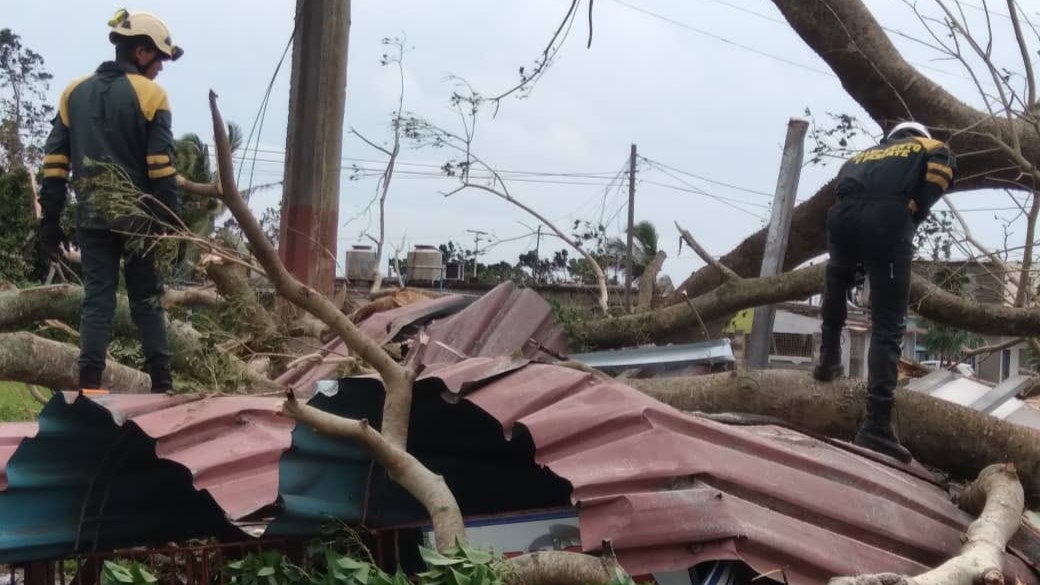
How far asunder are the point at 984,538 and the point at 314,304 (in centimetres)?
223

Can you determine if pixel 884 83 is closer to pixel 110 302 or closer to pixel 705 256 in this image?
pixel 705 256

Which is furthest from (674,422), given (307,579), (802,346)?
(802,346)

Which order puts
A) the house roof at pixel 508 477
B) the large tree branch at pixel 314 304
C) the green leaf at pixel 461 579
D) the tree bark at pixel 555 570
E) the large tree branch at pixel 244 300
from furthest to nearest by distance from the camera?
the large tree branch at pixel 244 300 < the large tree branch at pixel 314 304 < the house roof at pixel 508 477 < the tree bark at pixel 555 570 < the green leaf at pixel 461 579

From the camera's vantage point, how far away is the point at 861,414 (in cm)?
547

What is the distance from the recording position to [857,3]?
721 cm

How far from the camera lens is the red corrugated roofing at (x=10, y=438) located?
4117mm

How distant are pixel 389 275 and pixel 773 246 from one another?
3.30 metres

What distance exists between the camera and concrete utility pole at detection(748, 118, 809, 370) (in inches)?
281

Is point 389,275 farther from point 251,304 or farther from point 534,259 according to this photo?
point 534,259

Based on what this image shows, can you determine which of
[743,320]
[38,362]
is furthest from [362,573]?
[743,320]

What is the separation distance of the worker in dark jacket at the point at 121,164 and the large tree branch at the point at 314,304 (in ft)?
3.39

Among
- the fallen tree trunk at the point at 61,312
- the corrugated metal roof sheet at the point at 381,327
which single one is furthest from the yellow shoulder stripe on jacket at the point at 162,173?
the fallen tree trunk at the point at 61,312

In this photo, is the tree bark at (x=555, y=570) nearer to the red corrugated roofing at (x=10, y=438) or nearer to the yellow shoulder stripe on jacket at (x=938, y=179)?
the red corrugated roofing at (x=10, y=438)

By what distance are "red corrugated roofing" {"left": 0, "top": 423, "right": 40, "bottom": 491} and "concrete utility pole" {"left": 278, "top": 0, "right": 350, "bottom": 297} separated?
3.95 m
